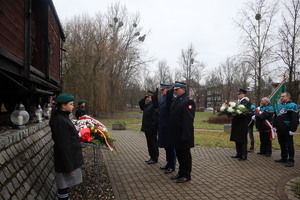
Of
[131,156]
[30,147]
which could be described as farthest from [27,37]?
[131,156]

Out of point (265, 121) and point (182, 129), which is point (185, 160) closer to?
point (182, 129)

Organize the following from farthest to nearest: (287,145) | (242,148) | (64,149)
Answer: (242,148) → (287,145) → (64,149)

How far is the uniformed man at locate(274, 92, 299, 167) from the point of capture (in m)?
6.51

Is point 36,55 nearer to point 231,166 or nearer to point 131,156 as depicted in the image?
point 131,156

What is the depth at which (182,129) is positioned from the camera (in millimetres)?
5203

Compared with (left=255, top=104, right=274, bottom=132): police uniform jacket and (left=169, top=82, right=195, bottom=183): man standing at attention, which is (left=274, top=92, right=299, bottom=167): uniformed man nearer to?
(left=255, top=104, right=274, bottom=132): police uniform jacket

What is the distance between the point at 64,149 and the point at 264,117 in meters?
6.27

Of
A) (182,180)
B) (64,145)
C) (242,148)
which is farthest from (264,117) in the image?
(64,145)

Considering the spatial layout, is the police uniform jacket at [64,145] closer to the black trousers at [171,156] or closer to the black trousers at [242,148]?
the black trousers at [171,156]

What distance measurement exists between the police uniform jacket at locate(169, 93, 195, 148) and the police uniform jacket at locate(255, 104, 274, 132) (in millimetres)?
3422

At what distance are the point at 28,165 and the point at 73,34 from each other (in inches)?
863

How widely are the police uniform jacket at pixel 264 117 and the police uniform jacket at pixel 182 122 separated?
11.2 feet

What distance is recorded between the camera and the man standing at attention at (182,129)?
5.11m

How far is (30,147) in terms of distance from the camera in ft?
13.5
